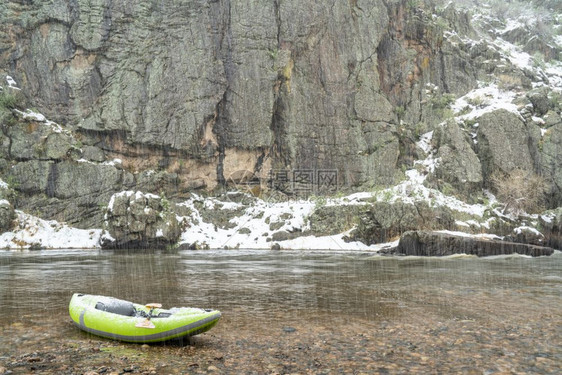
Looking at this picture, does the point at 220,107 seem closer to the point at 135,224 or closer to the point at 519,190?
the point at 135,224

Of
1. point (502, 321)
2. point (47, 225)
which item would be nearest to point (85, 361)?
point (502, 321)

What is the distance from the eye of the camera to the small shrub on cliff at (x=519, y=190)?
39.5m

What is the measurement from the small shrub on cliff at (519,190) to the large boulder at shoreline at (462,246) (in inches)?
399

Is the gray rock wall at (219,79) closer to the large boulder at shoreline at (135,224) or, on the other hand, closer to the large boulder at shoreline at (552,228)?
the large boulder at shoreline at (135,224)

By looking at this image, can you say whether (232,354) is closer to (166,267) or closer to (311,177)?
(166,267)

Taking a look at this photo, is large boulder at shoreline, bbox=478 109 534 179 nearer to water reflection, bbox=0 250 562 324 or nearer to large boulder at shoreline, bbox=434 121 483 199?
large boulder at shoreline, bbox=434 121 483 199

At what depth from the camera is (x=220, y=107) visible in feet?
159

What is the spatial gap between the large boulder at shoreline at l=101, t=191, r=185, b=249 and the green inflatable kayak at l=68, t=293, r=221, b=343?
2830 cm

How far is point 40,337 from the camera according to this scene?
8.34m

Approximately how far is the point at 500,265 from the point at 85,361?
2306 centimetres

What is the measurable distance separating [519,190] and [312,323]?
123ft

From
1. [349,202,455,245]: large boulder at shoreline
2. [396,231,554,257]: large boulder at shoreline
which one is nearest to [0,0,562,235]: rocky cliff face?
[349,202,455,245]: large boulder at shoreline

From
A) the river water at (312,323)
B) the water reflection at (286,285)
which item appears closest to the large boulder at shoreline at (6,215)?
the water reflection at (286,285)

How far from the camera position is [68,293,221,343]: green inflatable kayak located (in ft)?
24.8
